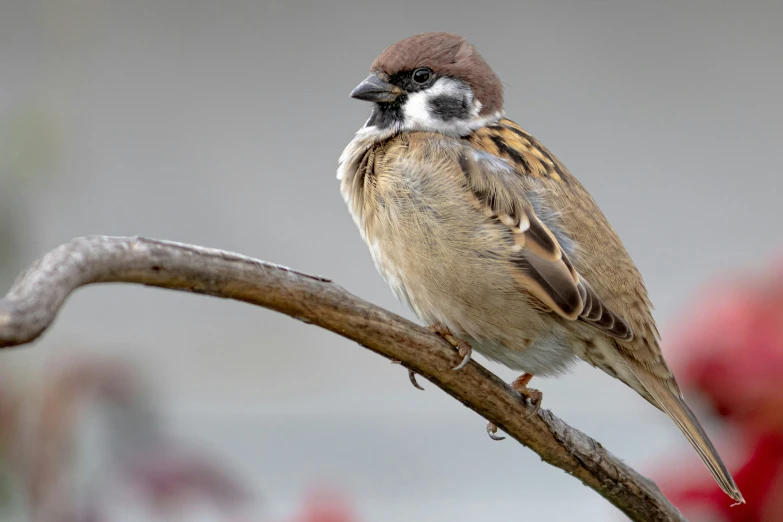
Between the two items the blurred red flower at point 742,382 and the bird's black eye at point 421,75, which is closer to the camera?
the blurred red flower at point 742,382

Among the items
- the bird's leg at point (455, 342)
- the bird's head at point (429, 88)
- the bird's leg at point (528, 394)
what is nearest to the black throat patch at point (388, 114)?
the bird's head at point (429, 88)

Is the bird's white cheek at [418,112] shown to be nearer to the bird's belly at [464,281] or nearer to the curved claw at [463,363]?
the bird's belly at [464,281]

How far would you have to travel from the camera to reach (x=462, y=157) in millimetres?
1990

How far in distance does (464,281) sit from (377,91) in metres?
0.55

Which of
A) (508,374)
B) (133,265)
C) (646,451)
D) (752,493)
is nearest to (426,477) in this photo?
(508,374)

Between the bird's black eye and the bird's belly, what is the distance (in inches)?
15.3

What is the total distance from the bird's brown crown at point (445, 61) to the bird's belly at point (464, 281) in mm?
419

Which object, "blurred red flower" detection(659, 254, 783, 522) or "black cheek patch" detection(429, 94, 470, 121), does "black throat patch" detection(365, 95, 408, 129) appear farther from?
"blurred red flower" detection(659, 254, 783, 522)

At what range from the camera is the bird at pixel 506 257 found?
1.86 metres

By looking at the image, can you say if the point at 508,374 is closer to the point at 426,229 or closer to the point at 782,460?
the point at 426,229

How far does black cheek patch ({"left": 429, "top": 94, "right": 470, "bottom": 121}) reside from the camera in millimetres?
2203

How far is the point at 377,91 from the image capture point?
220cm

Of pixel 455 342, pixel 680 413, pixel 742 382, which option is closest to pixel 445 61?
pixel 455 342

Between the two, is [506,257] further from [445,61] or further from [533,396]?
[445,61]
